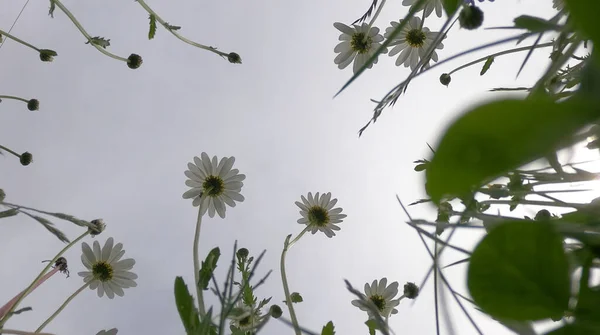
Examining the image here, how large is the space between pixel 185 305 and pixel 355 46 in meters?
1.12

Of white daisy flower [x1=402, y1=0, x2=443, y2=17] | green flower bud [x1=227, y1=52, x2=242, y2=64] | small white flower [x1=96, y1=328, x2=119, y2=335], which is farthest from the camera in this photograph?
green flower bud [x1=227, y1=52, x2=242, y2=64]

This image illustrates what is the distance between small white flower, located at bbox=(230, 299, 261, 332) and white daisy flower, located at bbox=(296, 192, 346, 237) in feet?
1.79

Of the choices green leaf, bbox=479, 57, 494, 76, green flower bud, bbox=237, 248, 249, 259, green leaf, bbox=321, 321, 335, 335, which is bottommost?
green leaf, bbox=321, 321, 335, 335

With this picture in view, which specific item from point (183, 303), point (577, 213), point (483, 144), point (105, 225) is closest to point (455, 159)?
point (483, 144)

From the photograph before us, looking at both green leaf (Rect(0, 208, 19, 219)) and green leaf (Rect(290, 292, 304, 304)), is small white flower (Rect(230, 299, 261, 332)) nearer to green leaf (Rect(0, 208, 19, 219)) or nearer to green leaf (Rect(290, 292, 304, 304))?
green leaf (Rect(290, 292, 304, 304))

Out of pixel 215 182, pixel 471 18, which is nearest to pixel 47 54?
pixel 215 182

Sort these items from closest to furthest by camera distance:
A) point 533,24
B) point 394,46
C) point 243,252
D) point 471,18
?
point 533,24 → point 471,18 → point 243,252 → point 394,46

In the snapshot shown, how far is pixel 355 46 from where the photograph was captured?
57.9 inches

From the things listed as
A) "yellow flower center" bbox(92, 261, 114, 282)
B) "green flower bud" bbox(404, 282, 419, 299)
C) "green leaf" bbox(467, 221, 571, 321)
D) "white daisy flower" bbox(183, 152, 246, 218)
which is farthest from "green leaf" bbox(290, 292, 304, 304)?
"green leaf" bbox(467, 221, 571, 321)

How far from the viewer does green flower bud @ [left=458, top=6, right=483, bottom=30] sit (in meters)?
0.44

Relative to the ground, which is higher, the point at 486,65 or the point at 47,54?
the point at 47,54

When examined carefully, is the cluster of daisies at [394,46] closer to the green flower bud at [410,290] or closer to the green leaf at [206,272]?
the green flower bud at [410,290]

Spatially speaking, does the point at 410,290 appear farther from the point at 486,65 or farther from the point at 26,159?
the point at 26,159

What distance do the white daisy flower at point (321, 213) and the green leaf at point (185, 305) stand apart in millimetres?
1025
